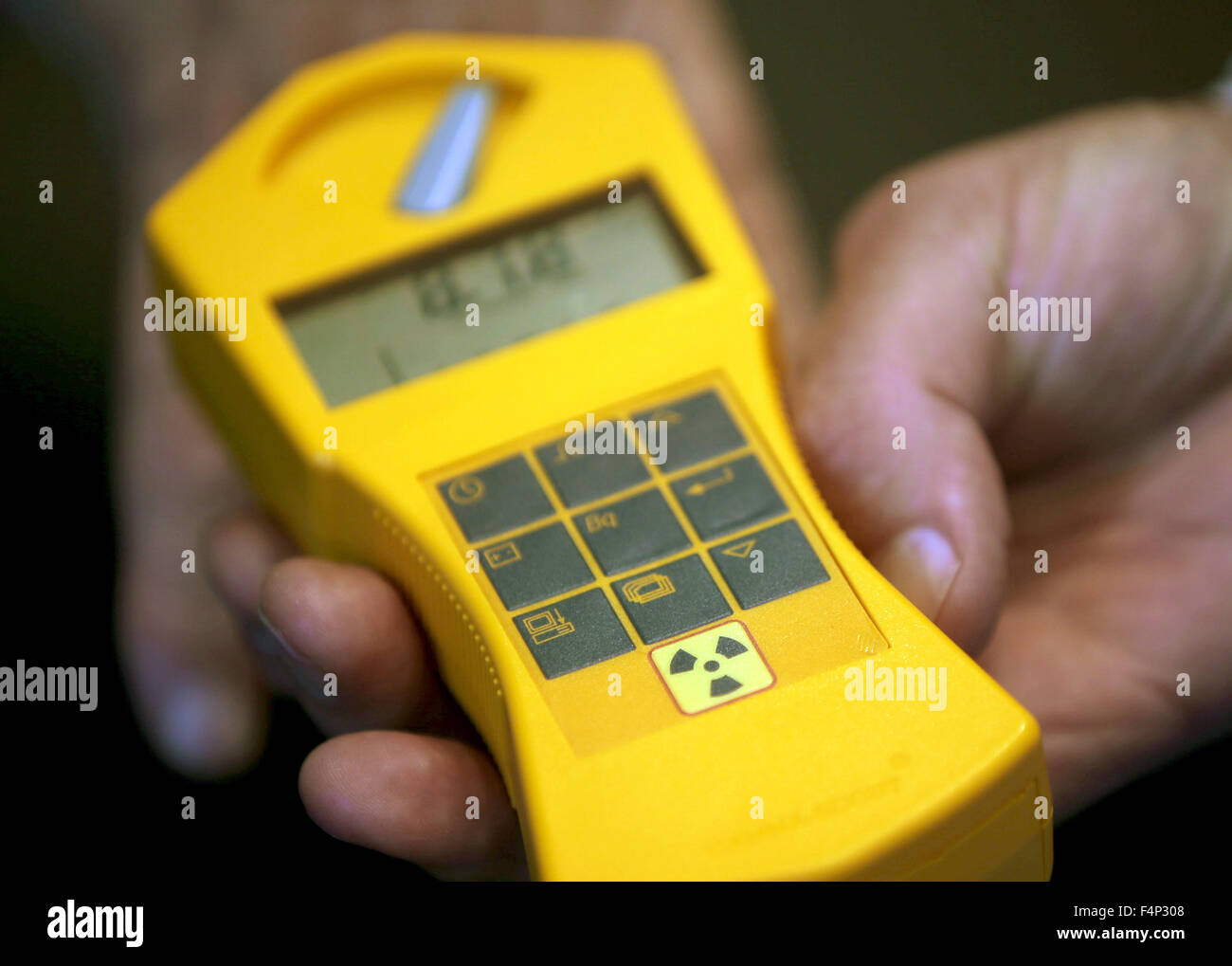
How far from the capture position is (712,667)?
63 centimetres

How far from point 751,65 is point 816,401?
0.86 meters

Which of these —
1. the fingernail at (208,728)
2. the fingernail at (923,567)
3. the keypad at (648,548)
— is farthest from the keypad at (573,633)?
the fingernail at (208,728)

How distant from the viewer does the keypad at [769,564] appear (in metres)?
0.67

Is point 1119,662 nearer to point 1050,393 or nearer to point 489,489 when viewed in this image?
point 1050,393

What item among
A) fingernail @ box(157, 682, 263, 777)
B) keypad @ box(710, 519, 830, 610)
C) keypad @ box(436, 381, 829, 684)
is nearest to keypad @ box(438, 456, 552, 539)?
keypad @ box(436, 381, 829, 684)

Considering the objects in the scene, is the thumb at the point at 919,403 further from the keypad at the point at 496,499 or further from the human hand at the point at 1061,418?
the keypad at the point at 496,499

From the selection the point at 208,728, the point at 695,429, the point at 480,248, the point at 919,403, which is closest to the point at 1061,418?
the point at 919,403

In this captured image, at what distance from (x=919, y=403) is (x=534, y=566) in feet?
0.79

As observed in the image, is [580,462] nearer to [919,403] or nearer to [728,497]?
[728,497]

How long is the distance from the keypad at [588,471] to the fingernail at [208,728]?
48 cm

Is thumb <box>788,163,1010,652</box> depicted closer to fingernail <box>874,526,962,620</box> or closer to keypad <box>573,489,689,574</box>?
fingernail <box>874,526,962,620</box>

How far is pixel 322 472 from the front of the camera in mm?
733

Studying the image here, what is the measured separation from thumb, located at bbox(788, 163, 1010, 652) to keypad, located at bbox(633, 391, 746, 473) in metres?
0.06

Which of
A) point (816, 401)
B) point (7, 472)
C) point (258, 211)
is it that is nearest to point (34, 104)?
point (7, 472)
